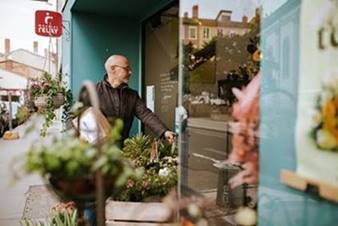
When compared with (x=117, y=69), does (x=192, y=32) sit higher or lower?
higher

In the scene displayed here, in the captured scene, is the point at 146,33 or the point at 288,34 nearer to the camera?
the point at 288,34

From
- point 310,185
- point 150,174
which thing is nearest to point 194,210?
point 310,185

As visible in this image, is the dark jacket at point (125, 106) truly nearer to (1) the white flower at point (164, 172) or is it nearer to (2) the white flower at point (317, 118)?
(1) the white flower at point (164, 172)

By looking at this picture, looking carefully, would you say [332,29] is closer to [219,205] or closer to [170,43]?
[219,205]

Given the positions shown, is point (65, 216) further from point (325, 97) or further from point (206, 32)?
point (325, 97)

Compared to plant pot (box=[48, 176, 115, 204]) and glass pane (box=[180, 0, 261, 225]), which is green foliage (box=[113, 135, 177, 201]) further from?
plant pot (box=[48, 176, 115, 204])

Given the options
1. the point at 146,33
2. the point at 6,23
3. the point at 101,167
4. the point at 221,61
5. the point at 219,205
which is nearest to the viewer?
the point at 101,167

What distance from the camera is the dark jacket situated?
2.92 meters

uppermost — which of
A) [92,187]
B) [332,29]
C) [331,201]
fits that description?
[332,29]

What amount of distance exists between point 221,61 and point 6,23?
154 cm

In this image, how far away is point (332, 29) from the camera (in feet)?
4.46

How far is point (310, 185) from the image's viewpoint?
1.43 metres

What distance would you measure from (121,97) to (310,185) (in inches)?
76.5

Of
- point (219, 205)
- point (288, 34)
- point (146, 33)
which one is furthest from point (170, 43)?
point (288, 34)
